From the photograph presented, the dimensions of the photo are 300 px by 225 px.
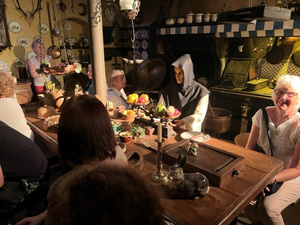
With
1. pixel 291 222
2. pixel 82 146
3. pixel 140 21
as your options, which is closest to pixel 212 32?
pixel 140 21

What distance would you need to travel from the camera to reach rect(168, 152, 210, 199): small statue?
1.38m

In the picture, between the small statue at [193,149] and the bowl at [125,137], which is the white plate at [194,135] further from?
the bowl at [125,137]

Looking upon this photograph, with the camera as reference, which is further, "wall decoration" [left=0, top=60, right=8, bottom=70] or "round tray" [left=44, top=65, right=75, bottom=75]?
"wall decoration" [left=0, top=60, right=8, bottom=70]

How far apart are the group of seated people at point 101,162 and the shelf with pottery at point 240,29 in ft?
6.09

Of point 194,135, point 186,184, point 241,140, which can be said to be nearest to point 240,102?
point 241,140

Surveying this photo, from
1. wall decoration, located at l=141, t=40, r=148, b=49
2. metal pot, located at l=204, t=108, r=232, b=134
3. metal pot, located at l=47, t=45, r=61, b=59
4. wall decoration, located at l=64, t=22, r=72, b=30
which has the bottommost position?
metal pot, located at l=204, t=108, r=232, b=134

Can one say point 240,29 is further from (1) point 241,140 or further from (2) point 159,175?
(2) point 159,175

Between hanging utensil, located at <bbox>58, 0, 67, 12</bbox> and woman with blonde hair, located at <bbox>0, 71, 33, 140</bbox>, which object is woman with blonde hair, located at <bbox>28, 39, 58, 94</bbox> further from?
woman with blonde hair, located at <bbox>0, 71, 33, 140</bbox>

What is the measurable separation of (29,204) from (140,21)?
21.2ft

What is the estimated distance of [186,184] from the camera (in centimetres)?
139

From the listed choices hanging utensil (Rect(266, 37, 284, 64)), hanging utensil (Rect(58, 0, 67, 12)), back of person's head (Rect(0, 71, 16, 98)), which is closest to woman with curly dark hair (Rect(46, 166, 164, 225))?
back of person's head (Rect(0, 71, 16, 98))

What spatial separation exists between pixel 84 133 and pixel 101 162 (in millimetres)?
542

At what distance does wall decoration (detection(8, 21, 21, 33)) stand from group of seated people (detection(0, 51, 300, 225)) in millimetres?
4221

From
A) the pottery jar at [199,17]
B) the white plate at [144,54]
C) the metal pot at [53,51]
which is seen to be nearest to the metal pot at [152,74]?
the pottery jar at [199,17]
